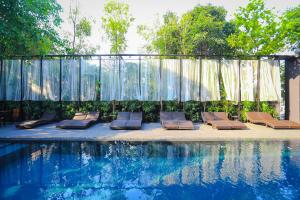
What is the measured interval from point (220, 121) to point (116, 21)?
12.5 m

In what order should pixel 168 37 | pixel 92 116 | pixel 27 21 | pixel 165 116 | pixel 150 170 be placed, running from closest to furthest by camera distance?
pixel 150 170 < pixel 27 21 < pixel 165 116 < pixel 92 116 < pixel 168 37

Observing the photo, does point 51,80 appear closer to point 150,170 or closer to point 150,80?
point 150,80

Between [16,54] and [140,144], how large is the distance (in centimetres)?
728

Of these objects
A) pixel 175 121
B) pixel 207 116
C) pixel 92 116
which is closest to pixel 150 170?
pixel 175 121

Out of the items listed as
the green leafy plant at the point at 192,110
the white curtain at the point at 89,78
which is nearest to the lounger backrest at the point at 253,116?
the green leafy plant at the point at 192,110

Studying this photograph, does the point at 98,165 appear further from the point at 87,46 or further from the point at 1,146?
the point at 87,46

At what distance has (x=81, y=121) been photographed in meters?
9.32

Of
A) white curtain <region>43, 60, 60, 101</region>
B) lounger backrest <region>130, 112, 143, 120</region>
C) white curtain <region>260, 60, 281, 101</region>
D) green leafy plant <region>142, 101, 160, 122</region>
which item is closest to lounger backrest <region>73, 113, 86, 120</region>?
white curtain <region>43, 60, 60, 101</region>

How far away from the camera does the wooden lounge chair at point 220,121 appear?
341 inches

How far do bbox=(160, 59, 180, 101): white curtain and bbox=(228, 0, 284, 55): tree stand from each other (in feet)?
21.0

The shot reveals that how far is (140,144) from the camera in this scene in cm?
702

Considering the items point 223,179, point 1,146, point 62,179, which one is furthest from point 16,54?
point 223,179

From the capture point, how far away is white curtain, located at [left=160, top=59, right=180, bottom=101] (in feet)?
35.1

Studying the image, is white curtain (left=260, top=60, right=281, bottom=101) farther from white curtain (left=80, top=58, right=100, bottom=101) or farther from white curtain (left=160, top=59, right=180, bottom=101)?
white curtain (left=80, top=58, right=100, bottom=101)
